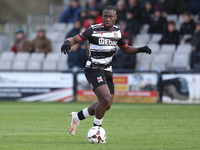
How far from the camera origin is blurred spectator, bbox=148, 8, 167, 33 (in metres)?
17.4

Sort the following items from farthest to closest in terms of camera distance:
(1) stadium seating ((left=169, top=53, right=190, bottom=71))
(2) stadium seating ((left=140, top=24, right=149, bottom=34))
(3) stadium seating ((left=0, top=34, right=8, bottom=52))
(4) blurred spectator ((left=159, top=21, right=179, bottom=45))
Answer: (3) stadium seating ((left=0, top=34, right=8, bottom=52))
(2) stadium seating ((left=140, top=24, right=149, bottom=34))
(4) blurred spectator ((left=159, top=21, right=179, bottom=45))
(1) stadium seating ((left=169, top=53, right=190, bottom=71))

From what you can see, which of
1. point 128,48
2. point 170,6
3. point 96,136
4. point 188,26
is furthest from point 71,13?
point 96,136

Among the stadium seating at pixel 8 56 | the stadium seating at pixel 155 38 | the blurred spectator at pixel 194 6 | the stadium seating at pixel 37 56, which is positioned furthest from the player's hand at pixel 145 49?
the stadium seating at pixel 8 56

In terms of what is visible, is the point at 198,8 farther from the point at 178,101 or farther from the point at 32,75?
the point at 32,75

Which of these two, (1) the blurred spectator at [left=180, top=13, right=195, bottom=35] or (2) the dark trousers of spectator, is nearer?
(2) the dark trousers of spectator

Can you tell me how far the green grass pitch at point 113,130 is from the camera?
6.38 m

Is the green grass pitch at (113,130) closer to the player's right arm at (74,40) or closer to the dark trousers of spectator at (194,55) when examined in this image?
the player's right arm at (74,40)

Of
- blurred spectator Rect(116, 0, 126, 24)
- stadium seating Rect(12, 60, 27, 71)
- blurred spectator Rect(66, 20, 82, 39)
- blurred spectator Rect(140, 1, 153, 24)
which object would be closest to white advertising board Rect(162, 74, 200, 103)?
blurred spectator Rect(140, 1, 153, 24)

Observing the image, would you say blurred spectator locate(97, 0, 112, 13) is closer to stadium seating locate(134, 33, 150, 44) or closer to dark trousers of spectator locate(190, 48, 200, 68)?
stadium seating locate(134, 33, 150, 44)

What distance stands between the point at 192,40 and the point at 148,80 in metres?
2.50

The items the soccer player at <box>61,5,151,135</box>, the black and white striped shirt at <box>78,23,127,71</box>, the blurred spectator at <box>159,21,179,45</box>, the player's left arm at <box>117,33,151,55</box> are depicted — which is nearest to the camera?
the soccer player at <box>61,5,151,135</box>

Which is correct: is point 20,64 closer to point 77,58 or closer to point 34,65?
point 34,65

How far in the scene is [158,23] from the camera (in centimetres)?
1752

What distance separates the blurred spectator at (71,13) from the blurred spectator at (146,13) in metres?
3.43
